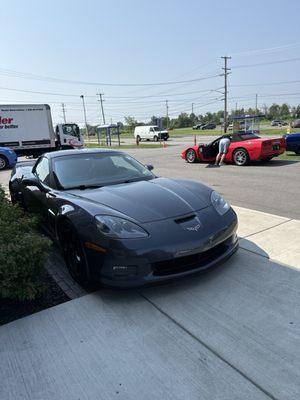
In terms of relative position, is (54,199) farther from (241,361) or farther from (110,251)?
(241,361)

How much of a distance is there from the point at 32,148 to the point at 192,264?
20.7m

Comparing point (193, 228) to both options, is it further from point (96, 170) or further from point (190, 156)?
point (190, 156)

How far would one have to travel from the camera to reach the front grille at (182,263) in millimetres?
3045

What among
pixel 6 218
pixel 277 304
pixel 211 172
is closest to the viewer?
pixel 277 304

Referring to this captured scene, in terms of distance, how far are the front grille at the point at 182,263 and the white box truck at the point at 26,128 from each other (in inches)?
805

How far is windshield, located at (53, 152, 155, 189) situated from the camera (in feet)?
13.9

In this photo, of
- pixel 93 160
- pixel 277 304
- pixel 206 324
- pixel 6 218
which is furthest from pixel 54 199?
pixel 277 304

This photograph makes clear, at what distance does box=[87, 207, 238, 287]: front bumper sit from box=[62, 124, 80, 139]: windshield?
926 inches

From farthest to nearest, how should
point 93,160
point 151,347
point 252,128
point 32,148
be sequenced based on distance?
point 252,128
point 32,148
point 93,160
point 151,347

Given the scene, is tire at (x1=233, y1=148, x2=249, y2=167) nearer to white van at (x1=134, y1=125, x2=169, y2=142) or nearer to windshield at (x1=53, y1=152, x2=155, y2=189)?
windshield at (x1=53, y1=152, x2=155, y2=189)

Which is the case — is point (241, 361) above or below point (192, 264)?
below

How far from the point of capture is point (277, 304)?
2.92 m

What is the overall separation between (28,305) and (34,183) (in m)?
2.15

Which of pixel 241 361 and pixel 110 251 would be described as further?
pixel 110 251
